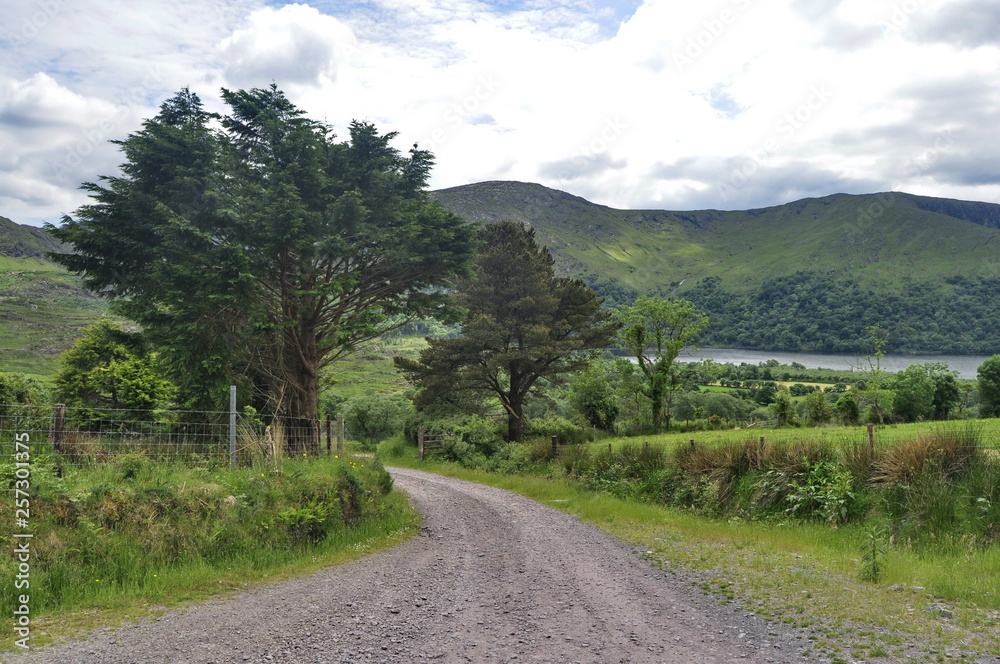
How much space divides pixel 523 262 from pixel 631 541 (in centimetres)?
2653

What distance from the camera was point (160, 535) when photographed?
779cm

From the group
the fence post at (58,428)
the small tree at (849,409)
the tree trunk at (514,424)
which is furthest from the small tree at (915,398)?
the fence post at (58,428)

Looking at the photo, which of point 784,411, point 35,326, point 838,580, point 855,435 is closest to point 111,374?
point 838,580

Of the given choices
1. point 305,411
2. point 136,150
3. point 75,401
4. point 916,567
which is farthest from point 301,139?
point 916,567

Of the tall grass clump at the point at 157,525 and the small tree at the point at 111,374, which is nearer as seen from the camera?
the tall grass clump at the point at 157,525

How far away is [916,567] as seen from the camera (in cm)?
810

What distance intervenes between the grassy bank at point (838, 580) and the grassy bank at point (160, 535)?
592cm

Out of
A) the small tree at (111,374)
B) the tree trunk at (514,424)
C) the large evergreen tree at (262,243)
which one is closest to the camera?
the large evergreen tree at (262,243)

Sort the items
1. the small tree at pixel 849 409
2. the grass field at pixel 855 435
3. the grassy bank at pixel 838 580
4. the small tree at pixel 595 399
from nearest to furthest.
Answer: the grassy bank at pixel 838 580 < the grass field at pixel 855 435 < the small tree at pixel 849 409 < the small tree at pixel 595 399

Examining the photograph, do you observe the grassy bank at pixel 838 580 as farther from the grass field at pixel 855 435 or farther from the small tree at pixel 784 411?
the small tree at pixel 784 411

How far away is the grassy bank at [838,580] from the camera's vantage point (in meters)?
5.61

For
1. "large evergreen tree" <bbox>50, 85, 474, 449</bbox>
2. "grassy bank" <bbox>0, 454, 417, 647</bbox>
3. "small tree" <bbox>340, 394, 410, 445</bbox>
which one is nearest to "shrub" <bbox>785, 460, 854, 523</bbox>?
"grassy bank" <bbox>0, 454, 417, 647</bbox>

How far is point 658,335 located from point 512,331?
762 inches

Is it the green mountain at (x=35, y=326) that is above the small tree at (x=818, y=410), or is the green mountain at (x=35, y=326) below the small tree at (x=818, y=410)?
above
